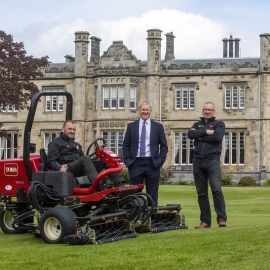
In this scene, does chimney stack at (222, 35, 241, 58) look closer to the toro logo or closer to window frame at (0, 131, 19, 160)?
window frame at (0, 131, 19, 160)

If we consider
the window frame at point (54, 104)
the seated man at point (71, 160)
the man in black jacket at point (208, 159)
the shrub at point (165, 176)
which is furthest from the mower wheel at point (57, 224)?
the window frame at point (54, 104)

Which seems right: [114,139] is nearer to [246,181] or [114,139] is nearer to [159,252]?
[246,181]

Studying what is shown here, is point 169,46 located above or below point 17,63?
above

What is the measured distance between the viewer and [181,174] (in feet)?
→ 164

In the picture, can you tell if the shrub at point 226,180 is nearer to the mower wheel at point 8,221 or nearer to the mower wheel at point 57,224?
the mower wheel at point 8,221

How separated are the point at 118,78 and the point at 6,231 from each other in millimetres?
40639

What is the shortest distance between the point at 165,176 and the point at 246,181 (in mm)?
5368

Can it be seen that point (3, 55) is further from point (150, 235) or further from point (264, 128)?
point (150, 235)

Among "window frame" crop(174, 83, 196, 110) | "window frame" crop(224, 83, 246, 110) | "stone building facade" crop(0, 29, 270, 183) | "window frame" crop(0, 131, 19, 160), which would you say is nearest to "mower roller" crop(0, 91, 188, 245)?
"stone building facade" crop(0, 29, 270, 183)

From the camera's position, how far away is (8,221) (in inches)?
515

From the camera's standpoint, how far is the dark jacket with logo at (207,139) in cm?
1277

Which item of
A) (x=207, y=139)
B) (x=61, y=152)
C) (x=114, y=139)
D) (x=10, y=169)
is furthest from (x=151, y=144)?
(x=114, y=139)

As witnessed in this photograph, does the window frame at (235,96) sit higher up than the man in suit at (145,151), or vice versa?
the window frame at (235,96)

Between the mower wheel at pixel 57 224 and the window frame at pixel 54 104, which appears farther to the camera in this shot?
the window frame at pixel 54 104
